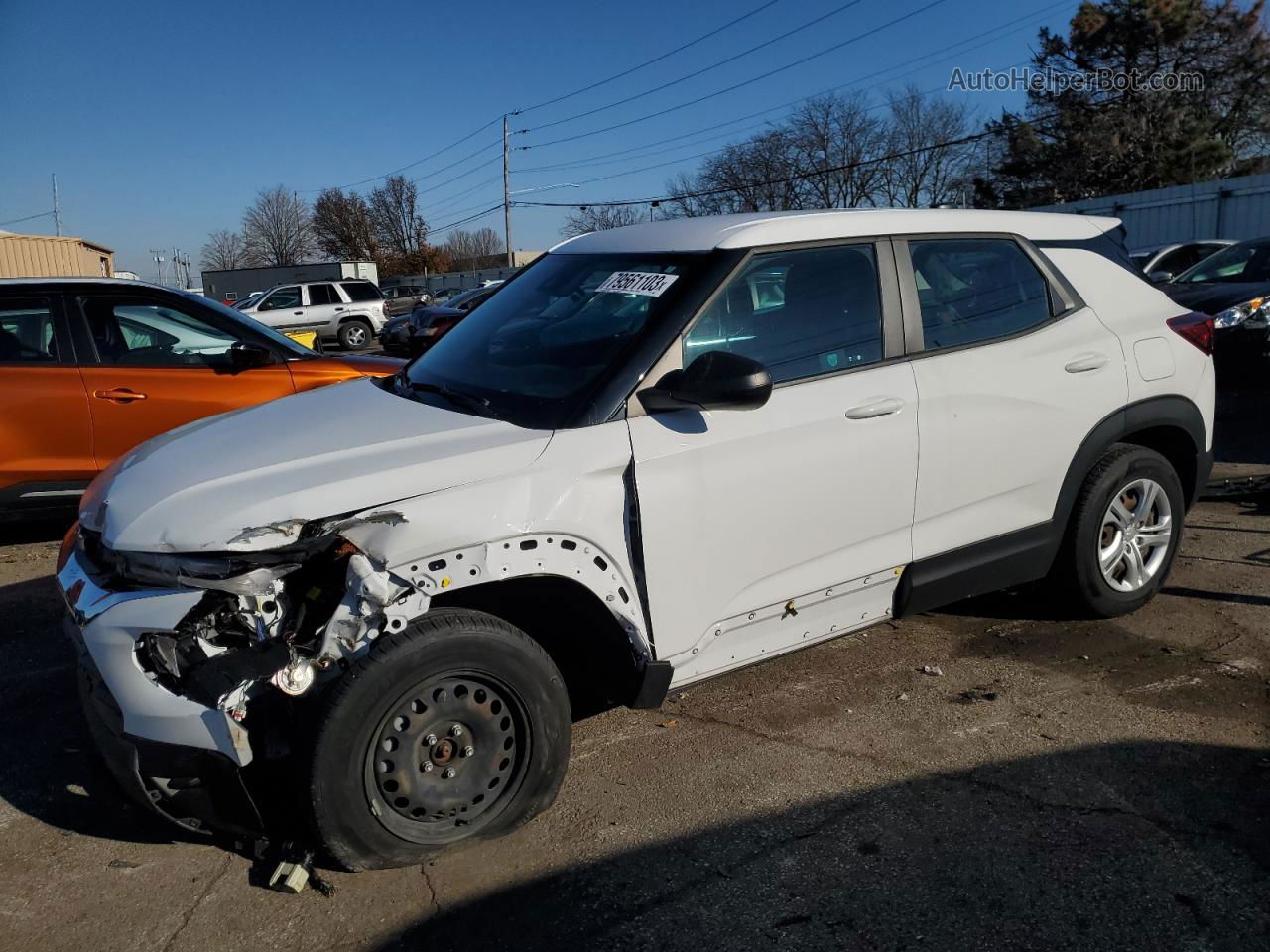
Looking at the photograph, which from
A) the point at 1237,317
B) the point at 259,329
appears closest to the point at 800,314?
the point at 259,329

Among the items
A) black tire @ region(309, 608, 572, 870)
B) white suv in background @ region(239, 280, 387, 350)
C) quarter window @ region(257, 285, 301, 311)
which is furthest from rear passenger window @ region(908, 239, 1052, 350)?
quarter window @ region(257, 285, 301, 311)

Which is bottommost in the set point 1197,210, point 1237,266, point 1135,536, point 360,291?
point 1135,536

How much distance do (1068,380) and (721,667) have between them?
188 centimetres

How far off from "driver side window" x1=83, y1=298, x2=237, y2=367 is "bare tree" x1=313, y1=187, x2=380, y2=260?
75541mm

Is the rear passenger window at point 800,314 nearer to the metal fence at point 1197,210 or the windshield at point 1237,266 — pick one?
the windshield at point 1237,266

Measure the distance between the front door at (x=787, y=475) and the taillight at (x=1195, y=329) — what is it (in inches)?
62.4

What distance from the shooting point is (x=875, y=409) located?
3.38 m

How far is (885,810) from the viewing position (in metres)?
3.02

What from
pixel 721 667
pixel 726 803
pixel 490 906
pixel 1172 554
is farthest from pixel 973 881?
pixel 1172 554

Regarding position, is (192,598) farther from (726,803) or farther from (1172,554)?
(1172,554)

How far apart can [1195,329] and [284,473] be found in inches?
152

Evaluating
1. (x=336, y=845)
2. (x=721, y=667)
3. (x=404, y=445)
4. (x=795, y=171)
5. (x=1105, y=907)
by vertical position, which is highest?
(x=795, y=171)

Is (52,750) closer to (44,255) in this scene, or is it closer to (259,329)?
(259,329)

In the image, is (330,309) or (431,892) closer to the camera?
(431,892)
